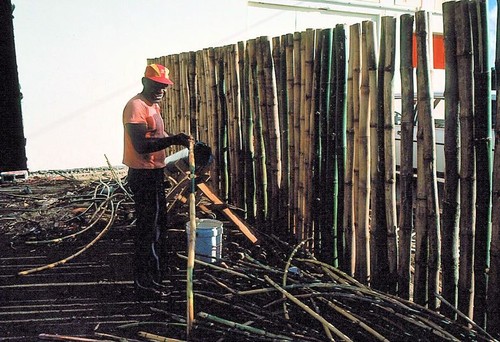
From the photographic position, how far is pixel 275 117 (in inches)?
219

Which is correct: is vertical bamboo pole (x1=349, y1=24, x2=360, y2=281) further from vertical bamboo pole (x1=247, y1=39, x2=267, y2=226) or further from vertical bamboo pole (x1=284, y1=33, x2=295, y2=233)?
vertical bamboo pole (x1=247, y1=39, x2=267, y2=226)

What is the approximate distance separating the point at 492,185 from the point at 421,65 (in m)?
1.00

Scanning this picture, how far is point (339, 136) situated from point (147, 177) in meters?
1.81

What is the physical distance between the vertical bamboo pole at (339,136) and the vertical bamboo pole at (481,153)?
53.8 inches

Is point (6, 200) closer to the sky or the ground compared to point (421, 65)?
closer to the ground

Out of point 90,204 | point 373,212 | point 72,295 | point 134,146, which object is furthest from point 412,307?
point 90,204

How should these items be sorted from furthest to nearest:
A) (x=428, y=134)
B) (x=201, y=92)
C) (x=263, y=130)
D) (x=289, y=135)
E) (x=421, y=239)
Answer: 1. (x=201, y=92)
2. (x=263, y=130)
3. (x=289, y=135)
4. (x=421, y=239)
5. (x=428, y=134)

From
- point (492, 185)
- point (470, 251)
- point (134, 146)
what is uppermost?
point (134, 146)

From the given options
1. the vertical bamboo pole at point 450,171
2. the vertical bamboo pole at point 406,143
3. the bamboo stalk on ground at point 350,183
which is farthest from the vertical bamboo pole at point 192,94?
the vertical bamboo pole at point 450,171

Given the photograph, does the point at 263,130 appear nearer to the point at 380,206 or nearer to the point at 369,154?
the point at 369,154

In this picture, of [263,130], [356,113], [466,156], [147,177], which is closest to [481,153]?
[466,156]

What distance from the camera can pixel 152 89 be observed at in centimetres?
439

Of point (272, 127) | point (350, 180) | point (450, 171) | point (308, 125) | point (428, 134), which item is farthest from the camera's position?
point (272, 127)

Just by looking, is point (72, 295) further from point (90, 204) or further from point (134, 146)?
point (90, 204)
